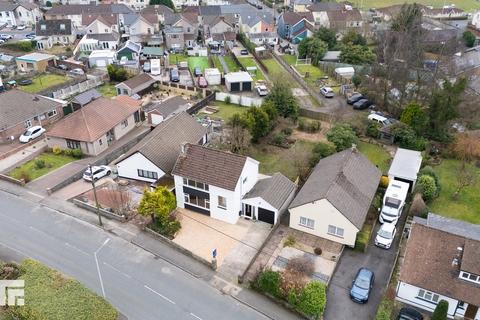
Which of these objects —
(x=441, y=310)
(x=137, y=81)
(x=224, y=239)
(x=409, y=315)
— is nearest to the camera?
(x=441, y=310)

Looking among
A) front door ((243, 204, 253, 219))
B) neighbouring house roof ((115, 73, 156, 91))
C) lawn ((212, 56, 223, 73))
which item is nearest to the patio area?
front door ((243, 204, 253, 219))

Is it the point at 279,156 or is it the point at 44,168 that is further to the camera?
the point at 279,156

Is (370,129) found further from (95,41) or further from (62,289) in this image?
(95,41)

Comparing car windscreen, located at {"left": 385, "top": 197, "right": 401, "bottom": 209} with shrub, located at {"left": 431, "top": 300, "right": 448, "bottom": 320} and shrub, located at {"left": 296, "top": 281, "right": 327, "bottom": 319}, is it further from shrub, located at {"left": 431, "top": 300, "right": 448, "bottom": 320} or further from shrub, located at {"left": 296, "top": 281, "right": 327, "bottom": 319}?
shrub, located at {"left": 296, "top": 281, "right": 327, "bottom": 319}

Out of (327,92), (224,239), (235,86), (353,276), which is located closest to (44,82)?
(235,86)

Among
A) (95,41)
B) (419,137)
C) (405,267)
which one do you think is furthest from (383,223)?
(95,41)

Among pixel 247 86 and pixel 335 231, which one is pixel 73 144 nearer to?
pixel 247 86
